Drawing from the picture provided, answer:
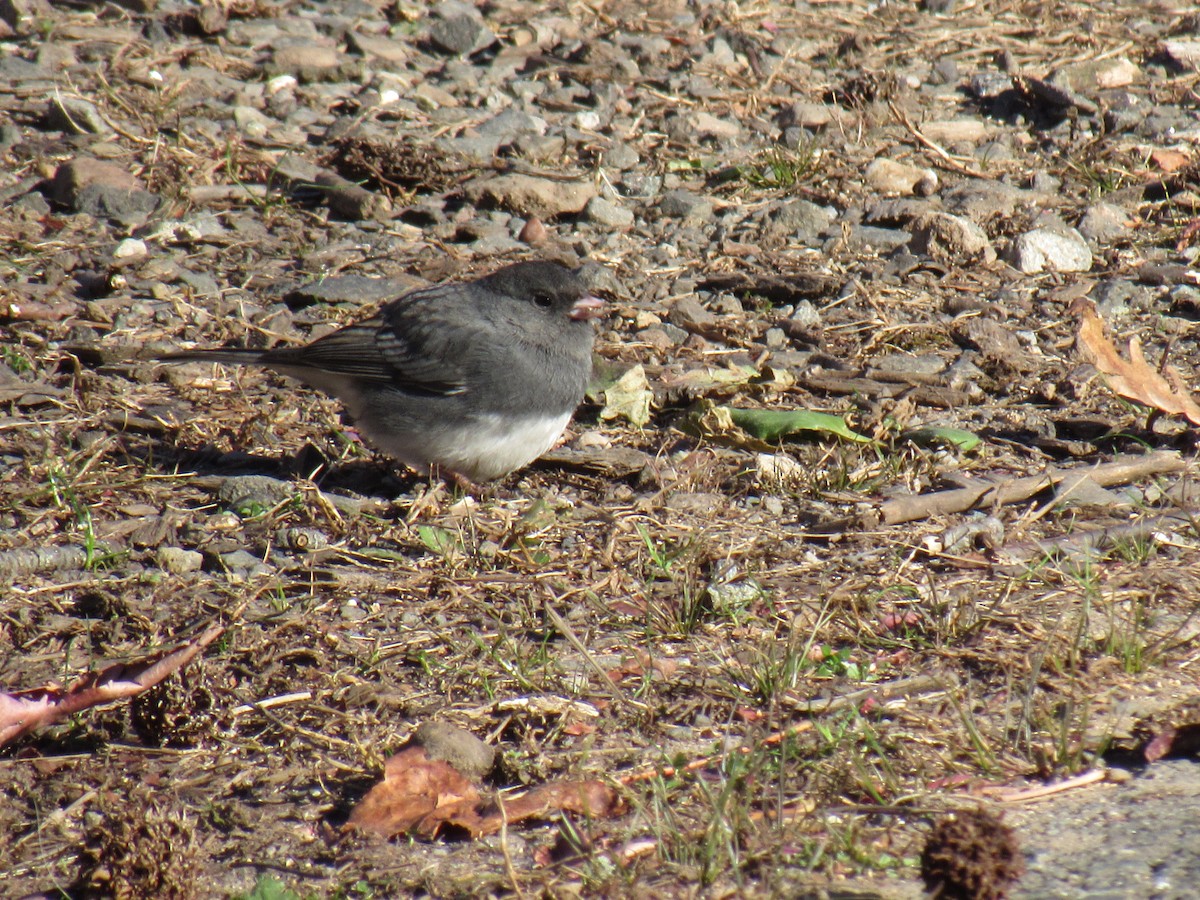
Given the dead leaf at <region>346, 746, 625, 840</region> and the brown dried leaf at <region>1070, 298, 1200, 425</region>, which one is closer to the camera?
the dead leaf at <region>346, 746, 625, 840</region>

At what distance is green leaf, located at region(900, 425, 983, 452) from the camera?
13.2 feet

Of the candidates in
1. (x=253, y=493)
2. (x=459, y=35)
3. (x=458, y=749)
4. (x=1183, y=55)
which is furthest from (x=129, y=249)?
(x=1183, y=55)

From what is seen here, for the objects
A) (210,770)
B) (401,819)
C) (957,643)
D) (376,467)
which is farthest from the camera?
(376,467)

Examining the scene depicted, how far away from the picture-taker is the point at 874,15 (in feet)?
24.2

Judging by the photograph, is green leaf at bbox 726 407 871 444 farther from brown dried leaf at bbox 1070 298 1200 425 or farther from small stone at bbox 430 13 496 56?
small stone at bbox 430 13 496 56

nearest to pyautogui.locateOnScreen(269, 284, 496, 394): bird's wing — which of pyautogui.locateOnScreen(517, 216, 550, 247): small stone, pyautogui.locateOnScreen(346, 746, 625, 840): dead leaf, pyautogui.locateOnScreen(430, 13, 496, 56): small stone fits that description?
pyautogui.locateOnScreen(517, 216, 550, 247): small stone

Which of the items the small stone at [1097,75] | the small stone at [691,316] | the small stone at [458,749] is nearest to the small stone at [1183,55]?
the small stone at [1097,75]

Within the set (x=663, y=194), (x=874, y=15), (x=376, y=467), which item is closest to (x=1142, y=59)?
(x=874, y=15)

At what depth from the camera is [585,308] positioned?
4199 millimetres

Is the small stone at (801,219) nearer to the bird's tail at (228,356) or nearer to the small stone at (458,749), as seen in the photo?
the bird's tail at (228,356)

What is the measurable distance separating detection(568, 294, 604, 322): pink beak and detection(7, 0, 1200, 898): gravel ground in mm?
323

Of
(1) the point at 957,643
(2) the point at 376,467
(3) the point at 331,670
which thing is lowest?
(2) the point at 376,467

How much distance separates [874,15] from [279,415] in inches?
175

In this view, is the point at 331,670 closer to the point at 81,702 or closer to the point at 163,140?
the point at 81,702
